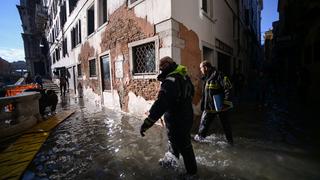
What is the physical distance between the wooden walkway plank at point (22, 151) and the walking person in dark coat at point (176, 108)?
7.53 feet

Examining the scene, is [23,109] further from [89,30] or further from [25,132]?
[89,30]

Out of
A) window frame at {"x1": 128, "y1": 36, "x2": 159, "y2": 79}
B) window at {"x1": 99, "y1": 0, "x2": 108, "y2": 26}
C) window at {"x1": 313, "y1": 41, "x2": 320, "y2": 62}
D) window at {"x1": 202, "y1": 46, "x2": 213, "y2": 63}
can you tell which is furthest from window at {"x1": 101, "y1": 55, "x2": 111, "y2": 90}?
window at {"x1": 313, "y1": 41, "x2": 320, "y2": 62}

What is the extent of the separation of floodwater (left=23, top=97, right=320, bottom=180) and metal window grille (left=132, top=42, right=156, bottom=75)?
2.35 metres

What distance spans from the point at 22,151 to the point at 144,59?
14.2 feet

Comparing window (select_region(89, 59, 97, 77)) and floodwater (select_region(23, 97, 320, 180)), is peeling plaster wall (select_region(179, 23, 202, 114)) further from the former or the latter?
window (select_region(89, 59, 97, 77))

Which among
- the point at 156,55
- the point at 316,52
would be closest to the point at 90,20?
the point at 156,55

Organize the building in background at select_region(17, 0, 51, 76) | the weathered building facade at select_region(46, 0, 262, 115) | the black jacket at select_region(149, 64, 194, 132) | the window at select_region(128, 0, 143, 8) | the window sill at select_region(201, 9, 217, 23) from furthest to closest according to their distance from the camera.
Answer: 1. the building in background at select_region(17, 0, 51, 76)
2. the window sill at select_region(201, 9, 217, 23)
3. the window at select_region(128, 0, 143, 8)
4. the weathered building facade at select_region(46, 0, 262, 115)
5. the black jacket at select_region(149, 64, 194, 132)

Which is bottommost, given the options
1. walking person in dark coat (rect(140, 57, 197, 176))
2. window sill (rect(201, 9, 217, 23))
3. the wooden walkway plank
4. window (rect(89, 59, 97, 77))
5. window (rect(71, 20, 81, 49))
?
the wooden walkway plank

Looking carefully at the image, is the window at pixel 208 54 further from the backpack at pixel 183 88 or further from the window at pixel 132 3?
the backpack at pixel 183 88

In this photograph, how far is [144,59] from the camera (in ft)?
24.5

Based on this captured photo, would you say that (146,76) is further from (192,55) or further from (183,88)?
(183,88)

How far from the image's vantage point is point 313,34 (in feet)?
33.2

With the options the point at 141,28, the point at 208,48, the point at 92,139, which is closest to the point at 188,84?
the point at 92,139

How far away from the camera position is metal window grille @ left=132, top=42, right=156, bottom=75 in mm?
7090
